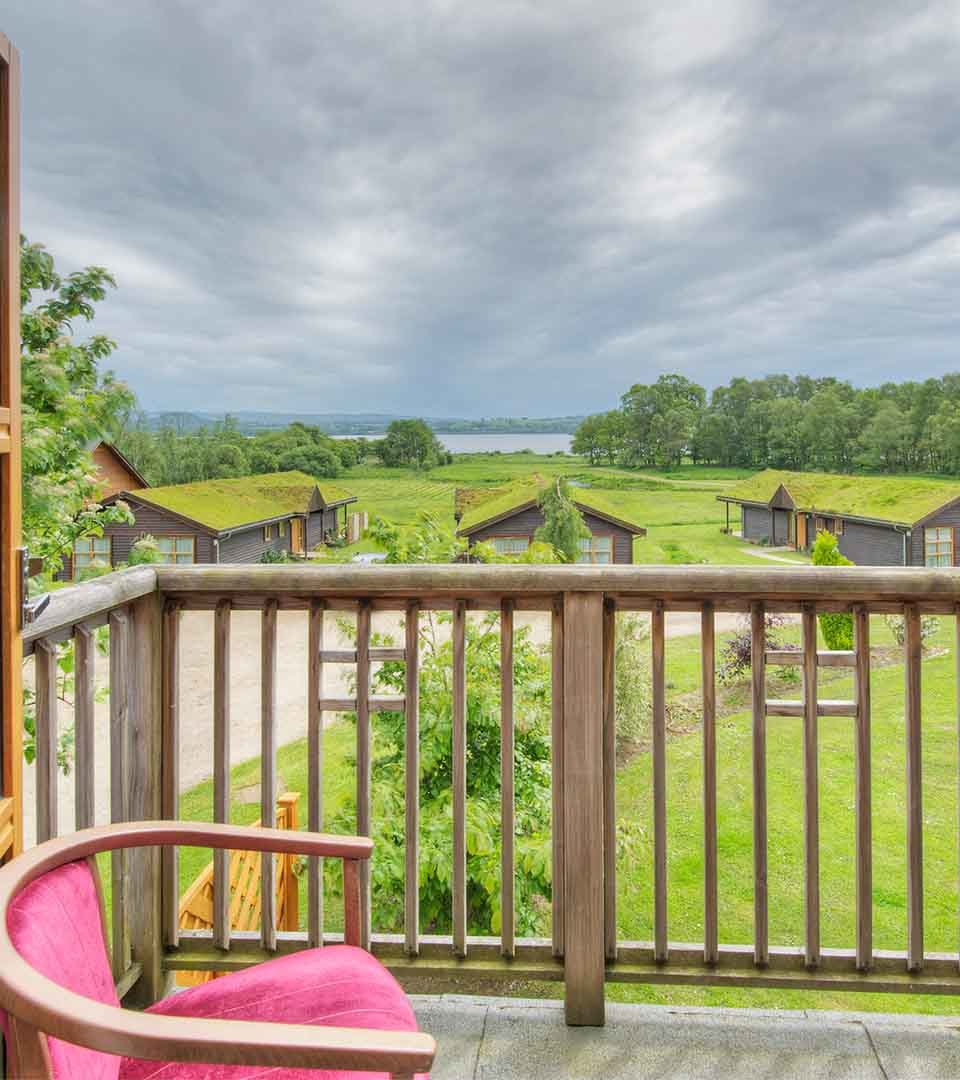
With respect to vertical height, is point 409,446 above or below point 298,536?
above

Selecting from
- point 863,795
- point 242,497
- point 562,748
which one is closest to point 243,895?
point 242,497

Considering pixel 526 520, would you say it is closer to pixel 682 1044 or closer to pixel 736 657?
pixel 736 657

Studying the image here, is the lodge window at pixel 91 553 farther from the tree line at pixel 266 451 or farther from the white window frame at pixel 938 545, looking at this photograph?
the white window frame at pixel 938 545

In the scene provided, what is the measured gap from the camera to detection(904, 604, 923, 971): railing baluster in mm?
1601

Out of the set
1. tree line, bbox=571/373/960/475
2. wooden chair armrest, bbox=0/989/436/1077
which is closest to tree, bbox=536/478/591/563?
tree line, bbox=571/373/960/475

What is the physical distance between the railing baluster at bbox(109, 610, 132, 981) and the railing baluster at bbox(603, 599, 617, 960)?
Result: 1028 mm

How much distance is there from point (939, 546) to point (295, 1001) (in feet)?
6.76

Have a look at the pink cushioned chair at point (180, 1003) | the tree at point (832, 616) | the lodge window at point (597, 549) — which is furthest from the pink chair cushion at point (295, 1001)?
the lodge window at point (597, 549)

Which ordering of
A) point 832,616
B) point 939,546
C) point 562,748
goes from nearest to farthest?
point 562,748
point 832,616
point 939,546

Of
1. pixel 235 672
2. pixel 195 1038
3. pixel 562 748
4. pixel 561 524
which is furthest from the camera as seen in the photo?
pixel 561 524

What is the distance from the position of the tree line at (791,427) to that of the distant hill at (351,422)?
0.19 metres

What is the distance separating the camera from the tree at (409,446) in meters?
2.87

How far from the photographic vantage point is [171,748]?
173cm

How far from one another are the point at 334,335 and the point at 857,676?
268 cm
